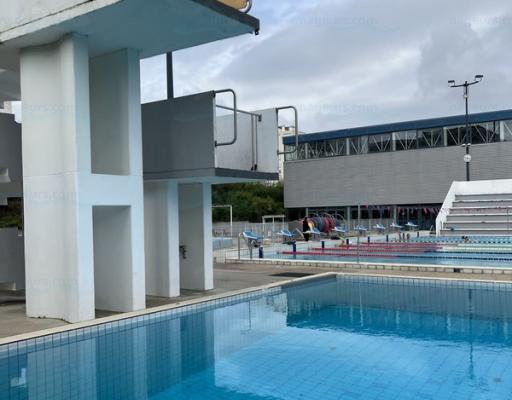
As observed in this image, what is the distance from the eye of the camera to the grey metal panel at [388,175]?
34.7 meters

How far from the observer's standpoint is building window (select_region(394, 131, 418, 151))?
37531 mm

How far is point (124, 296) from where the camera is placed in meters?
8.56

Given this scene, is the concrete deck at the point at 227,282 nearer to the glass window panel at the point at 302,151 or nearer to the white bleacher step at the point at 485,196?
the white bleacher step at the point at 485,196

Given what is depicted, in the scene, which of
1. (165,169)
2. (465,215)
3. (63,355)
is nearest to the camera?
(63,355)

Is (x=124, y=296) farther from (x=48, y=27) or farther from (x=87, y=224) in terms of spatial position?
(x=48, y=27)

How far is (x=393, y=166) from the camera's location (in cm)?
3781

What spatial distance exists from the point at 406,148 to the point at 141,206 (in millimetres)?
31907

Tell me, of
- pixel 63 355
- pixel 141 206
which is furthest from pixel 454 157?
pixel 63 355

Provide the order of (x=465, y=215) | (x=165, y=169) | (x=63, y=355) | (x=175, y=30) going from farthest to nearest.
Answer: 1. (x=465, y=215)
2. (x=165, y=169)
3. (x=175, y=30)
4. (x=63, y=355)

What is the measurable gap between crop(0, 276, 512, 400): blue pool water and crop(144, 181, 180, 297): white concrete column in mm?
1016

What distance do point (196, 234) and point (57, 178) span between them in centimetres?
337

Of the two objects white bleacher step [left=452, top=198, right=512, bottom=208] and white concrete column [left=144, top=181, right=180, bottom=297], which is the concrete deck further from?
white bleacher step [left=452, top=198, right=512, bottom=208]

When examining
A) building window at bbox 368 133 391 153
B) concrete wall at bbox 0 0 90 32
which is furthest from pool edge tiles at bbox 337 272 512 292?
building window at bbox 368 133 391 153

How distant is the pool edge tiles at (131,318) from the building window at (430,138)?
1113 inches
